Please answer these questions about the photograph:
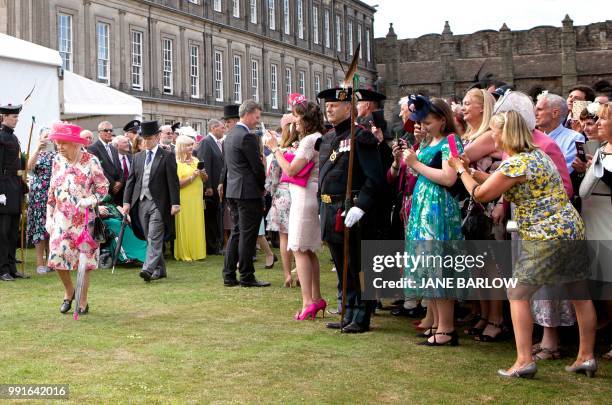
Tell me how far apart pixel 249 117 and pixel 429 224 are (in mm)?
3933

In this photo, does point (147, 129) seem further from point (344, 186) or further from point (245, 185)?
point (344, 186)

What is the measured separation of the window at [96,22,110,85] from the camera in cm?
3491

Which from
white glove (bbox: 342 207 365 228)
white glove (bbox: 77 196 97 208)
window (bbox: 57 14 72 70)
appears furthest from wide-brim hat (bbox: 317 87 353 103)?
window (bbox: 57 14 72 70)

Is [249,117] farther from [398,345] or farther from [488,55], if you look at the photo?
[488,55]

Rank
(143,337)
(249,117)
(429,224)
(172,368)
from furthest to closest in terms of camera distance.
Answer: (249,117), (143,337), (429,224), (172,368)

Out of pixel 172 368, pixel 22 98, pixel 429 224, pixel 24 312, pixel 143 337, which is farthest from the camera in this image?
pixel 22 98

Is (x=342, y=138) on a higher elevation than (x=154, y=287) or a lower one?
higher

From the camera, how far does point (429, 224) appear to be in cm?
643

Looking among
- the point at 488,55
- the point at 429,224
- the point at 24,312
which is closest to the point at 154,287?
the point at 24,312

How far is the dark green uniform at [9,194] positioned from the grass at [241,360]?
2215 mm

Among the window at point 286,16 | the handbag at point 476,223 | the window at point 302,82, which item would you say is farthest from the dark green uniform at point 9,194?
the window at point 302,82

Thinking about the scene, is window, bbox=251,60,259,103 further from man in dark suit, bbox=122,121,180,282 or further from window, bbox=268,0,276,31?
man in dark suit, bbox=122,121,180,282

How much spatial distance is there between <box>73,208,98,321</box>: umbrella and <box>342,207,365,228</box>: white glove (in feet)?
9.28

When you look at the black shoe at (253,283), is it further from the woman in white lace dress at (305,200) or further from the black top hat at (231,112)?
the black top hat at (231,112)
